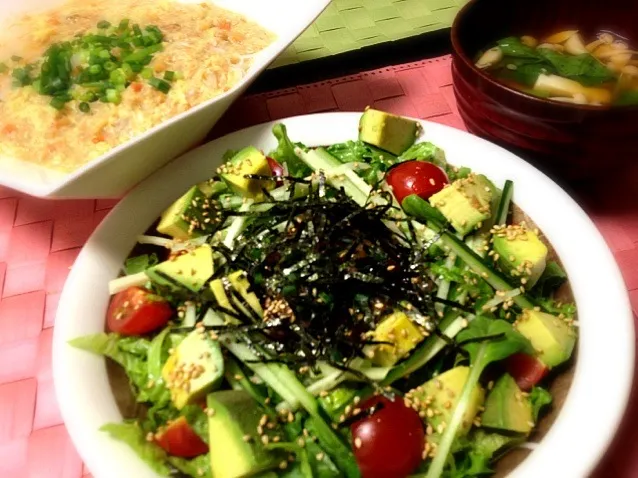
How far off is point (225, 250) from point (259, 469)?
0.52 metres

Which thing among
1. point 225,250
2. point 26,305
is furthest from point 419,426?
point 26,305

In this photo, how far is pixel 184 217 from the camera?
1505 mm

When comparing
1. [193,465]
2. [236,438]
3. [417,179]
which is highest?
[417,179]

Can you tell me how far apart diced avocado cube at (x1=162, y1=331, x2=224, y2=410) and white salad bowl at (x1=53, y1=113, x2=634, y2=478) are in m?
0.13

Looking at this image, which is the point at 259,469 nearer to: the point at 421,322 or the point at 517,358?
the point at 421,322

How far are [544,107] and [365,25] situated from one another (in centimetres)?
110

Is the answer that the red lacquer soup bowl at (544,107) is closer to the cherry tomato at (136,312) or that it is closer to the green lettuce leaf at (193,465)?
the cherry tomato at (136,312)

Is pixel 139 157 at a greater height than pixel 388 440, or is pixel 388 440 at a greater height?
pixel 139 157

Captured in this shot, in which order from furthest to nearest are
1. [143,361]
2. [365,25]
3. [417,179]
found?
[365,25] → [417,179] → [143,361]

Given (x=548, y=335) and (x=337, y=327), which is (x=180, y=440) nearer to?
(x=337, y=327)

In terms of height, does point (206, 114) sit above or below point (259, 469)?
above

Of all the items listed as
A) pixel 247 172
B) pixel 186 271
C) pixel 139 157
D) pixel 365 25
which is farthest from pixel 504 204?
pixel 365 25

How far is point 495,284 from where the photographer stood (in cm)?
138

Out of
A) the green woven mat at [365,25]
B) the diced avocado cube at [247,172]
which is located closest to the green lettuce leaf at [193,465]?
the diced avocado cube at [247,172]
